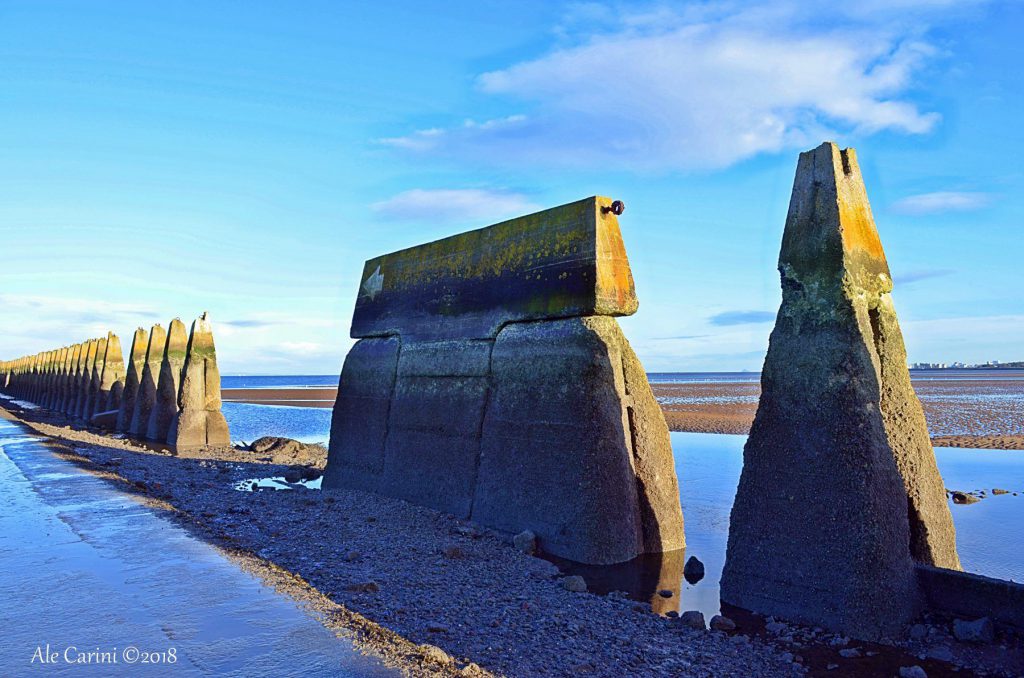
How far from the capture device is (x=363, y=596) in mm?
6555

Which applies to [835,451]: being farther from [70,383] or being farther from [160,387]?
[70,383]

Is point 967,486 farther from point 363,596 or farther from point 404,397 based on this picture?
point 363,596

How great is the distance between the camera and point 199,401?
21.7 meters

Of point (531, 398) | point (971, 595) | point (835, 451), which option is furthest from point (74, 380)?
point (971, 595)

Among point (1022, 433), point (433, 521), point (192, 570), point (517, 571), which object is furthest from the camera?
point (1022, 433)

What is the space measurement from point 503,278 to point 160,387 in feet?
60.3

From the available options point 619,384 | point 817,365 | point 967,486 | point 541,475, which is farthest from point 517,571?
point 967,486

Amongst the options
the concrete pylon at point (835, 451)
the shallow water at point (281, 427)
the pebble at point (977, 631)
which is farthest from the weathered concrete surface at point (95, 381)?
the pebble at point (977, 631)

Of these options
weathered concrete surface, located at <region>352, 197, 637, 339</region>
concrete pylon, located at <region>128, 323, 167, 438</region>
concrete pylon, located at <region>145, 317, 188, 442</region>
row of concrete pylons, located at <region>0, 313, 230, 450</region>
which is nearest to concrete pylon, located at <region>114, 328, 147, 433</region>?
row of concrete pylons, located at <region>0, 313, 230, 450</region>

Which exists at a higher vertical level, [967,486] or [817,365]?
[817,365]

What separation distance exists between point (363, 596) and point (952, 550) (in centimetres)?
537

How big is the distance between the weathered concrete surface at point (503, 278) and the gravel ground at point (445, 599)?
293cm

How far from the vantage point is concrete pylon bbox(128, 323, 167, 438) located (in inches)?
1011

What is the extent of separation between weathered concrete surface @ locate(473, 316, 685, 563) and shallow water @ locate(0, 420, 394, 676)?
3.56 m
